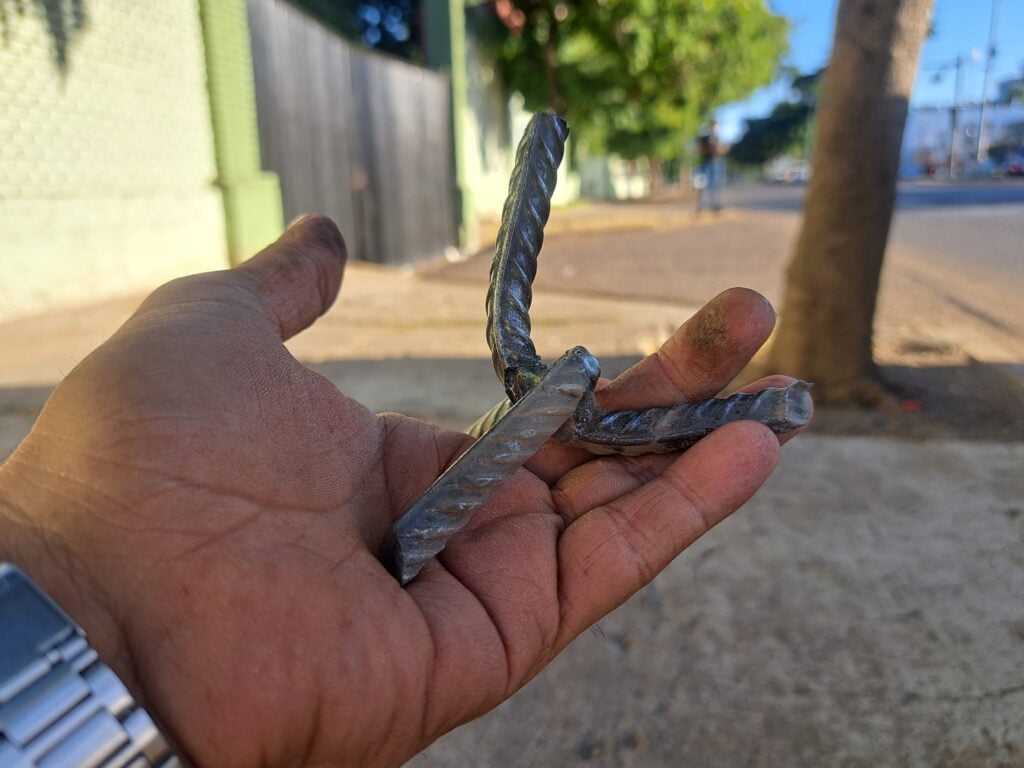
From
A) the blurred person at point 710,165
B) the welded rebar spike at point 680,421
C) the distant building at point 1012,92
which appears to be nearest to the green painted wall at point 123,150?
the welded rebar spike at point 680,421

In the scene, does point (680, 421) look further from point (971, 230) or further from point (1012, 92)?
point (1012, 92)

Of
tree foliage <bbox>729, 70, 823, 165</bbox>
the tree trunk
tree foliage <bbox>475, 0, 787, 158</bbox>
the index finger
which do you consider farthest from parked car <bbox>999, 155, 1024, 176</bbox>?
tree foliage <bbox>729, 70, 823, 165</bbox>

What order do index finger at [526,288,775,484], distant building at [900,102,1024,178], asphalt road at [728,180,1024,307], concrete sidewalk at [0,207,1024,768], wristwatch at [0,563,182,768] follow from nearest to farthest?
wristwatch at [0,563,182,768] → index finger at [526,288,775,484] → concrete sidewalk at [0,207,1024,768] → asphalt road at [728,180,1024,307] → distant building at [900,102,1024,178]

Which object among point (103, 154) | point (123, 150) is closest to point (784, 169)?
point (123, 150)

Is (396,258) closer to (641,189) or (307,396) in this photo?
(307,396)

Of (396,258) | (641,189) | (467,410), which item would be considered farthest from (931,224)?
(641,189)

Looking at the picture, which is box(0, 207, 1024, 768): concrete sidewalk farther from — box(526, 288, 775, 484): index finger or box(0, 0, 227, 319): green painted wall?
box(0, 0, 227, 319): green painted wall
